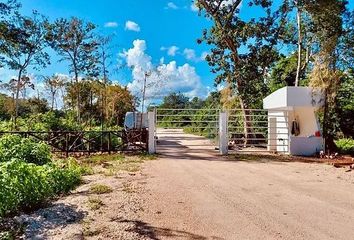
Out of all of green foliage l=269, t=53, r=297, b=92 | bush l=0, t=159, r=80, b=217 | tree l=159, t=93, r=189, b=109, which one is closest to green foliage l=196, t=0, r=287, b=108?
green foliage l=269, t=53, r=297, b=92

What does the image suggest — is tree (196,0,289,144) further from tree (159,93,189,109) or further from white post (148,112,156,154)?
tree (159,93,189,109)

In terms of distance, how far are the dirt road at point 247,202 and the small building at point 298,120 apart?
361cm

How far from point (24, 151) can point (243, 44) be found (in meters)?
14.3

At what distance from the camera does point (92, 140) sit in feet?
53.7

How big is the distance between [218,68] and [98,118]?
14.4 meters

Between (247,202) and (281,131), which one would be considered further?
(281,131)

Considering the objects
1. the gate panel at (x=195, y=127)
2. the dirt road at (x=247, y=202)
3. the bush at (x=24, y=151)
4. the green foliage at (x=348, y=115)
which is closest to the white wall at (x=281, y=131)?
the gate panel at (x=195, y=127)

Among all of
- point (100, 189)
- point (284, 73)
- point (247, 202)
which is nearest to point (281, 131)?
point (247, 202)

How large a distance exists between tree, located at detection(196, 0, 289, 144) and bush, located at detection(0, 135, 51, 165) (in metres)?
12.3

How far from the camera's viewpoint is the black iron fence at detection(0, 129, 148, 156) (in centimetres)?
1579

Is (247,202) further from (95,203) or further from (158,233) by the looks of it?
(95,203)

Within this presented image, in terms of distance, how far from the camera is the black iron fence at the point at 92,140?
15.8 metres

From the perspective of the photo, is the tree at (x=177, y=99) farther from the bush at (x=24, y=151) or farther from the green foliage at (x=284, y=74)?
the bush at (x=24, y=151)

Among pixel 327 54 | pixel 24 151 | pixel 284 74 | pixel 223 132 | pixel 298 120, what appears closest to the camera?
pixel 24 151
